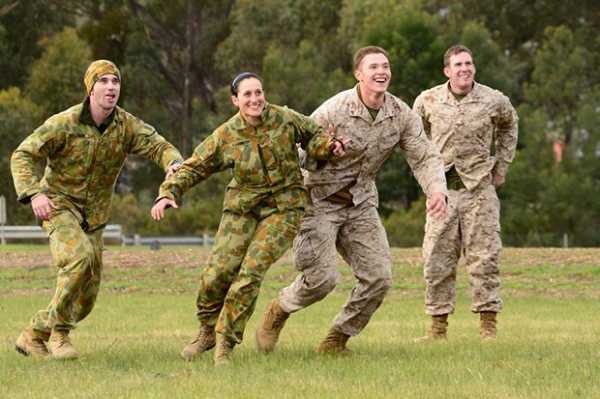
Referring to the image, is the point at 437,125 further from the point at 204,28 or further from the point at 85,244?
the point at 204,28

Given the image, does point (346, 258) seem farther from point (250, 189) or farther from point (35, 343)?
point (35, 343)

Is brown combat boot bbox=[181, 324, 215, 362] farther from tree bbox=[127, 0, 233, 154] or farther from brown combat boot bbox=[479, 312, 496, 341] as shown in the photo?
tree bbox=[127, 0, 233, 154]

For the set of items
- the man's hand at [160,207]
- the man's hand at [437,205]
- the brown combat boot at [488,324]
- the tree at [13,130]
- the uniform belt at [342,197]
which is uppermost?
the tree at [13,130]

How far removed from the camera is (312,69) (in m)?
62.4

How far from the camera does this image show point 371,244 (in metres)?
12.4

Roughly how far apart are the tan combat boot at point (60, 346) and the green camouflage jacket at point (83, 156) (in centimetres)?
88

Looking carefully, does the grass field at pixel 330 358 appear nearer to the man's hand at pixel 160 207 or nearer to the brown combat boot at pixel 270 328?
the brown combat boot at pixel 270 328

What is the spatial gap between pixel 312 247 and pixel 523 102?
5079cm

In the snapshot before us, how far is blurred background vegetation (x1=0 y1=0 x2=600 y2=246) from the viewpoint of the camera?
54594mm

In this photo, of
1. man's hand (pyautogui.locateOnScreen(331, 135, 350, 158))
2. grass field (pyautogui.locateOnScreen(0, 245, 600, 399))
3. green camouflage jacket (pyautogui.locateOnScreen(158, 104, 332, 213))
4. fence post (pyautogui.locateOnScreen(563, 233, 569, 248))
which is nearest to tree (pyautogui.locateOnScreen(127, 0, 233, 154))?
fence post (pyautogui.locateOnScreen(563, 233, 569, 248))

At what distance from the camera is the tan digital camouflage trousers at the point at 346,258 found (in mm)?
12188

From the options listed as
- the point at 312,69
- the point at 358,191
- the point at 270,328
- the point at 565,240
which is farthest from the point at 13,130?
the point at 358,191

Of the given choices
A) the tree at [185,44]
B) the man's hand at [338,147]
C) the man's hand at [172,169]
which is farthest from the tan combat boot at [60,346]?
the tree at [185,44]

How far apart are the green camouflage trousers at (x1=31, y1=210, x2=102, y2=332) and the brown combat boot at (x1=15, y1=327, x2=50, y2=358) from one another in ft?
0.20
